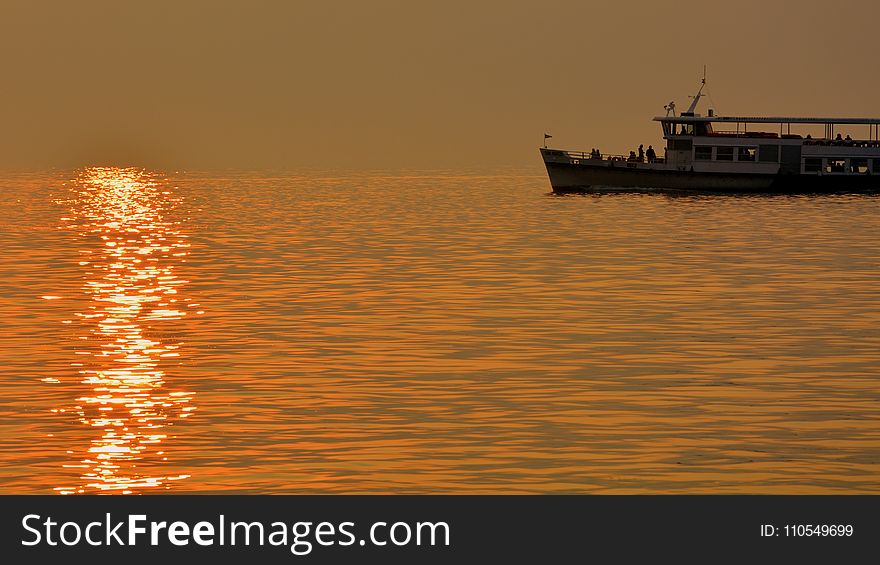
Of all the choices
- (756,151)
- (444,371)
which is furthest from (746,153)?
(444,371)

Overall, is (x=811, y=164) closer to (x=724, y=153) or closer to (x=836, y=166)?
(x=836, y=166)

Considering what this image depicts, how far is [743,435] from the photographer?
26.2 m

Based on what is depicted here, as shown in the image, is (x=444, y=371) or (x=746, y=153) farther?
(x=746, y=153)

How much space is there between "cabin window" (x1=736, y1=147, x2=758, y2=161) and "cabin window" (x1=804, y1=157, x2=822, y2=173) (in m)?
3.99

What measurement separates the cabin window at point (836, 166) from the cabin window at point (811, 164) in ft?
4.09

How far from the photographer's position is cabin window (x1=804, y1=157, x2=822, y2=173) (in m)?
138

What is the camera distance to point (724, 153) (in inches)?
5369

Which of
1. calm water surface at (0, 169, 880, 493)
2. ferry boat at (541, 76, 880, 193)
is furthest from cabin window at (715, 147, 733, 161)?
calm water surface at (0, 169, 880, 493)

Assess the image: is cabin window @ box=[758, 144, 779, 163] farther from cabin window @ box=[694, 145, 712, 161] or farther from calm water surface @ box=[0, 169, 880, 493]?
calm water surface @ box=[0, 169, 880, 493]

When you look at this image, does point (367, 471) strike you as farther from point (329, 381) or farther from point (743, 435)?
point (329, 381)

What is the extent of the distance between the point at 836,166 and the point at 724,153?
994 centimetres

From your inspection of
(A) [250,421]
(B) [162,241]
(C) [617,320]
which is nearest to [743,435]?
(A) [250,421]

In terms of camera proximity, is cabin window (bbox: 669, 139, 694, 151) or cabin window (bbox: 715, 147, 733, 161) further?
cabin window (bbox: 715, 147, 733, 161)

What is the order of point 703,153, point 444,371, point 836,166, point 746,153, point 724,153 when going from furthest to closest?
point 836,166 < point 746,153 < point 724,153 < point 703,153 < point 444,371
